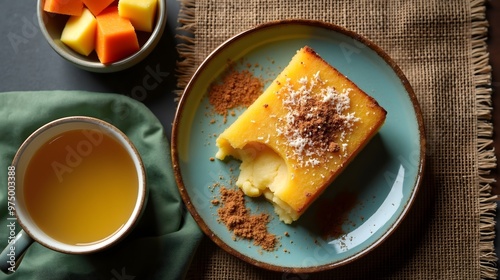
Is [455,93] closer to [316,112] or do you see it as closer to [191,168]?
[316,112]

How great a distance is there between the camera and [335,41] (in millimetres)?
2348

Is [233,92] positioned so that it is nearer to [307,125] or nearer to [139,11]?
[307,125]

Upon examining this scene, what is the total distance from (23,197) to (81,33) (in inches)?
26.8

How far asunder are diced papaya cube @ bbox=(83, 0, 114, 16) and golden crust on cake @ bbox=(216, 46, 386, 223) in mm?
722

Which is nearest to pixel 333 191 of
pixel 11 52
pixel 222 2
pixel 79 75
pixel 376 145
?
pixel 376 145

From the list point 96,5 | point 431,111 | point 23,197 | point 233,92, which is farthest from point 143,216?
point 431,111

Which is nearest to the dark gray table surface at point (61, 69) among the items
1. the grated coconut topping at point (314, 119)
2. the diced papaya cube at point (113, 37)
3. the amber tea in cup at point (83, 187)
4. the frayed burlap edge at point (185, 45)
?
the frayed burlap edge at point (185, 45)

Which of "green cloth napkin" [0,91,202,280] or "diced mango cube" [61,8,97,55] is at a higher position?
"diced mango cube" [61,8,97,55]

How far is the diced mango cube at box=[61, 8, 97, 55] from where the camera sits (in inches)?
89.7

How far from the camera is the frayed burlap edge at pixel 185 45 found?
7.97 feet

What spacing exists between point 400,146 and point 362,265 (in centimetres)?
51

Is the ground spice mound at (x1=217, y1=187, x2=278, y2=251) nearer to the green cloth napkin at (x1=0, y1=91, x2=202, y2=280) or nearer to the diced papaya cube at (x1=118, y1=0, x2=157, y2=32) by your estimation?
the green cloth napkin at (x1=0, y1=91, x2=202, y2=280)

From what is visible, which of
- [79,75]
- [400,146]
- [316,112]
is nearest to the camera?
[316,112]

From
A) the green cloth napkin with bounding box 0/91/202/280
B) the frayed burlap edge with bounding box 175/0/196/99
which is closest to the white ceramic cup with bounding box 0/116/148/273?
the green cloth napkin with bounding box 0/91/202/280
